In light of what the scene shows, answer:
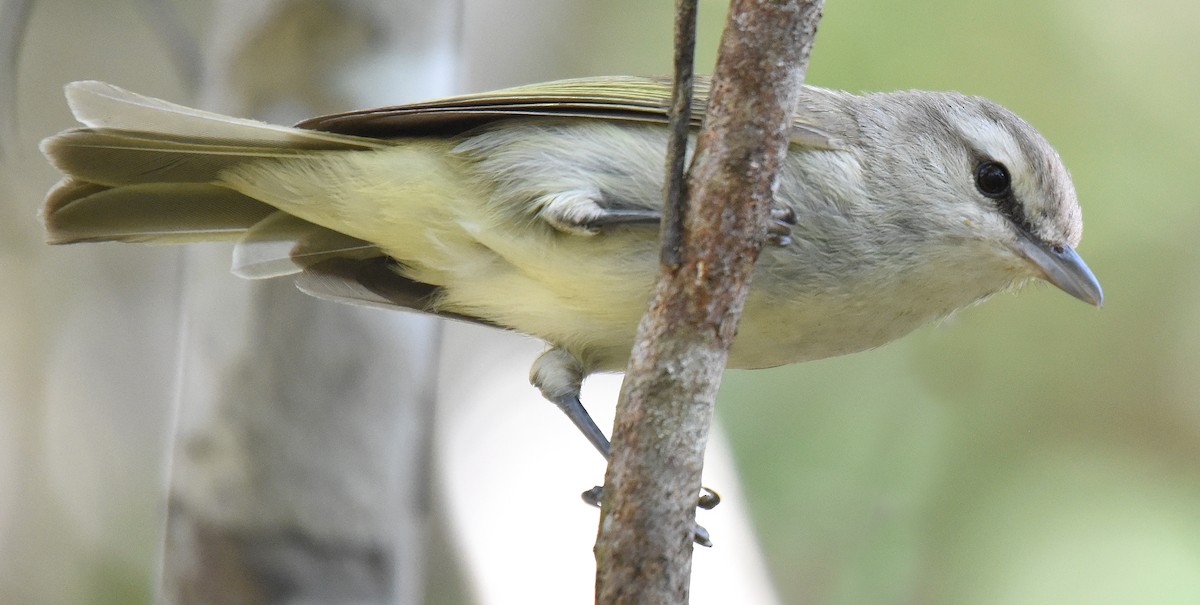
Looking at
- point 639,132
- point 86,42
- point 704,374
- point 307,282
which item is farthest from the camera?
point 86,42

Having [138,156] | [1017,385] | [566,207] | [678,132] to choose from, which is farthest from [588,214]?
[1017,385]

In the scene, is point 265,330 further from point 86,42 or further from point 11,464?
point 86,42

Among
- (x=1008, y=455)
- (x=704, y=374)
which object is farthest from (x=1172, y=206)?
(x=704, y=374)

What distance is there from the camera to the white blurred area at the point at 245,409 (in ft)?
10.9

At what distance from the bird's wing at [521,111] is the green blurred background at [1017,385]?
2.90 m

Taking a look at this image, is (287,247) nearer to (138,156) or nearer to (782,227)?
(138,156)

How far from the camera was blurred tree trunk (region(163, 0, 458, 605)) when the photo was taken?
321 cm

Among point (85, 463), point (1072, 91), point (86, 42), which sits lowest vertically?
point (85, 463)

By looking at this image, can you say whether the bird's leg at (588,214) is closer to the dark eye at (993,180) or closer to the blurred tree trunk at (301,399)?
the dark eye at (993,180)

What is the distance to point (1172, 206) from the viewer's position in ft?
20.0

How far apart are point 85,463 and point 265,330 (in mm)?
3461

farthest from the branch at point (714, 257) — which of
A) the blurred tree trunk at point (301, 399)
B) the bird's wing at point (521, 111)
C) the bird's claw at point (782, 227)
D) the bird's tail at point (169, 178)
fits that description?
the blurred tree trunk at point (301, 399)

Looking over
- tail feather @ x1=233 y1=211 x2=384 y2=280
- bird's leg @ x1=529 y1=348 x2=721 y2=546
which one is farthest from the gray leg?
tail feather @ x1=233 y1=211 x2=384 y2=280

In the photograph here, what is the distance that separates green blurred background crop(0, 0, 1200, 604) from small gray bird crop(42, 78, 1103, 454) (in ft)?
9.09
